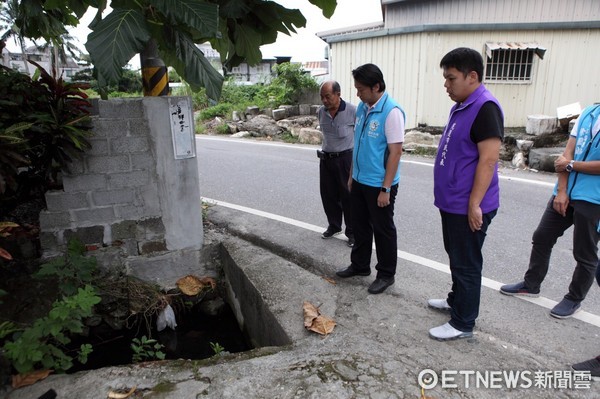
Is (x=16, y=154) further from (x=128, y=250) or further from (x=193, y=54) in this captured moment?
(x=193, y=54)

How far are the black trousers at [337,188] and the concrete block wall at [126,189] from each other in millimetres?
1391

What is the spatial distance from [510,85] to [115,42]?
10.3 meters

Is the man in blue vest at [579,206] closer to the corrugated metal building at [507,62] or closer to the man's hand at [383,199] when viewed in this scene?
the man's hand at [383,199]

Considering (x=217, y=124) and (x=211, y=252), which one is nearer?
(x=211, y=252)

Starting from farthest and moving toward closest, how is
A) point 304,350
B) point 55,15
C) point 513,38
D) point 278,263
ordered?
point 513,38 < point 278,263 < point 55,15 < point 304,350

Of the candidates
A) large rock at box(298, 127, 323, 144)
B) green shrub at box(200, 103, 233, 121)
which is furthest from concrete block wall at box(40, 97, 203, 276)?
green shrub at box(200, 103, 233, 121)

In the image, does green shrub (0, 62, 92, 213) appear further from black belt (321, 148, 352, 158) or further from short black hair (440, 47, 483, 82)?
short black hair (440, 47, 483, 82)

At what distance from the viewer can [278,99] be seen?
1521cm

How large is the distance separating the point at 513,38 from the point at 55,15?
954 centimetres

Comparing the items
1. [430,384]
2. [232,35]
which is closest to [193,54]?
[232,35]

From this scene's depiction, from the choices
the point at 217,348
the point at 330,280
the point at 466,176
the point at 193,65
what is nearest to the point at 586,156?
the point at 466,176

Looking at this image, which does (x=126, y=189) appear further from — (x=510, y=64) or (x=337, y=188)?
(x=510, y=64)

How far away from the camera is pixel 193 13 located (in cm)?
179

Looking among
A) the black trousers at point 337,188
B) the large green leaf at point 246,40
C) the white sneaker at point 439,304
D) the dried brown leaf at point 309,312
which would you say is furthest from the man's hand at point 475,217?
the black trousers at point 337,188
